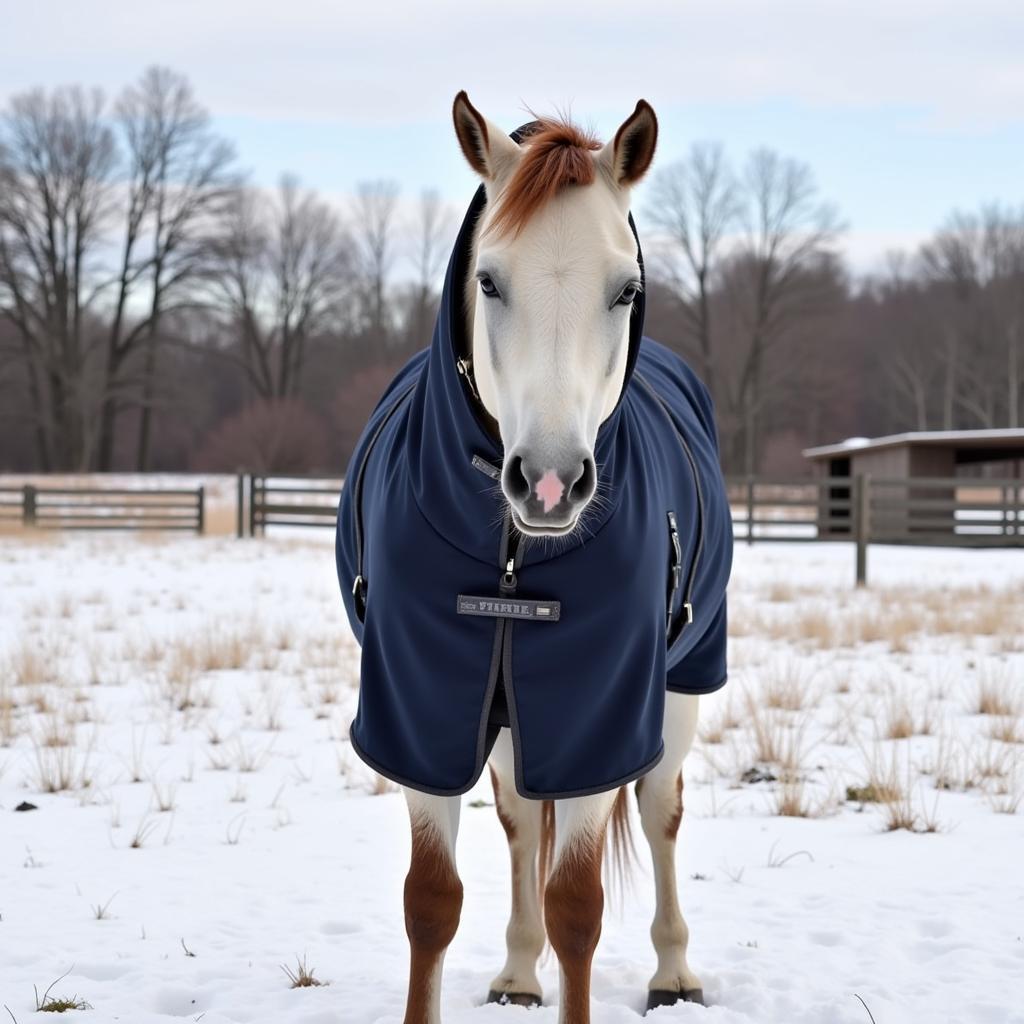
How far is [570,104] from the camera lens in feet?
8.05

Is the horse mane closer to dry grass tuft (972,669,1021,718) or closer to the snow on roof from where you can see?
dry grass tuft (972,669,1021,718)

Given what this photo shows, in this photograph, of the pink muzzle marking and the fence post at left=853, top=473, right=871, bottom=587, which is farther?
the fence post at left=853, top=473, right=871, bottom=587

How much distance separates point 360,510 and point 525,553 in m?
0.75

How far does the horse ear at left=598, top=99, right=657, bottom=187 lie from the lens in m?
2.22

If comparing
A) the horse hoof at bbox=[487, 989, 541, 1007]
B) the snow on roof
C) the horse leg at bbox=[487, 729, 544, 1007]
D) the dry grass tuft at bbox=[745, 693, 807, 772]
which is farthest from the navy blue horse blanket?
the snow on roof

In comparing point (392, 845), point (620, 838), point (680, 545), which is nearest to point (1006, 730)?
point (620, 838)

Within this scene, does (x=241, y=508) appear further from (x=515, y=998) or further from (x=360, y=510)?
(x=515, y=998)

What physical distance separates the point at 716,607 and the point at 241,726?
126 inches

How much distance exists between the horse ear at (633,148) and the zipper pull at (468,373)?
488 mm

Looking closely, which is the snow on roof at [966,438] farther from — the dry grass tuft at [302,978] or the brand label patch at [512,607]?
the brand label patch at [512,607]

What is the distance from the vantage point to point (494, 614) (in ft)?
7.39

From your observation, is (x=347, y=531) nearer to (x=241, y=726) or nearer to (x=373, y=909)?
(x=373, y=909)

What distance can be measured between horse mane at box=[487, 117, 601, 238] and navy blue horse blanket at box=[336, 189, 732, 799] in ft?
0.80

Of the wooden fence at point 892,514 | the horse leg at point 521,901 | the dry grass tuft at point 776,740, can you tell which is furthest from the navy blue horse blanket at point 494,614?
the wooden fence at point 892,514
